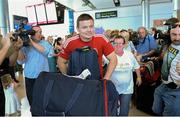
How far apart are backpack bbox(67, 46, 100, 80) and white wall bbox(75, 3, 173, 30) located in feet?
43.8

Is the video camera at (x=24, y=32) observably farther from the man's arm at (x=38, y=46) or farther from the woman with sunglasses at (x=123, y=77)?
the woman with sunglasses at (x=123, y=77)

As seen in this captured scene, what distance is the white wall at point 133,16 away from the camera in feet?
49.6

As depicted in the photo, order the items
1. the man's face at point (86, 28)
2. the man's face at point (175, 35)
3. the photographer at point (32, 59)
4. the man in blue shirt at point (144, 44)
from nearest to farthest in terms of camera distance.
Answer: the man's face at point (86, 28)
the man's face at point (175, 35)
the photographer at point (32, 59)
the man in blue shirt at point (144, 44)

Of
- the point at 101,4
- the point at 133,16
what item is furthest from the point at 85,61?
the point at 133,16

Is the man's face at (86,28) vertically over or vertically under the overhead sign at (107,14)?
under

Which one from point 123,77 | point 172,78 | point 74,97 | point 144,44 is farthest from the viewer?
point 144,44

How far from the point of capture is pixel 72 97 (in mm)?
1715

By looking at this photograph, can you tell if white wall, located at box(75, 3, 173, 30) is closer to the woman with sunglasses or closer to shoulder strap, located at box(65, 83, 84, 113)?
the woman with sunglasses

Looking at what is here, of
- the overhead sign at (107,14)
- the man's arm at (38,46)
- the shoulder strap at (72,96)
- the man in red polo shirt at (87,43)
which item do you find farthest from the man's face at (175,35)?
the overhead sign at (107,14)

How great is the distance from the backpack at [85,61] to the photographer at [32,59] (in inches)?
51.4

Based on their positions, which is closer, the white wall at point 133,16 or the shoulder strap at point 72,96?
the shoulder strap at point 72,96

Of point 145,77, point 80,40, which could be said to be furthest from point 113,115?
point 145,77

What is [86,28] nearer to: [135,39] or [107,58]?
[107,58]

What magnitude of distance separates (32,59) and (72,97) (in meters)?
1.80
